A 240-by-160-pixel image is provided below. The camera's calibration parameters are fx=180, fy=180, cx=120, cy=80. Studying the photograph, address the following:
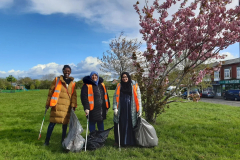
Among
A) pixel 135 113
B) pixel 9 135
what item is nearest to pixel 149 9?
pixel 135 113

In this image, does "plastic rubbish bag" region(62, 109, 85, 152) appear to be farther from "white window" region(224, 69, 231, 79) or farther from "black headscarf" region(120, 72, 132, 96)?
"white window" region(224, 69, 231, 79)

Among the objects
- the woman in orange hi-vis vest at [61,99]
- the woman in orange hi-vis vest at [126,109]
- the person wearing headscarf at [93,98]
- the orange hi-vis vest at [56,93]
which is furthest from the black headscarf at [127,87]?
the orange hi-vis vest at [56,93]

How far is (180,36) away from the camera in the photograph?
265 inches

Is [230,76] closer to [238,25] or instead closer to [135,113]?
[238,25]

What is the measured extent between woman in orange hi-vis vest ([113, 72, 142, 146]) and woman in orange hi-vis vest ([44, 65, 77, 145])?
1210 millimetres

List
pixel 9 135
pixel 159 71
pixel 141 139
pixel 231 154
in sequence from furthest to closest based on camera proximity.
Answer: pixel 159 71
pixel 9 135
pixel 141 139
pixel 231 154

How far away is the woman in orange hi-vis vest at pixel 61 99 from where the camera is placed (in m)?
4.50

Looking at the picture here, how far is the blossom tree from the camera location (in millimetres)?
6285

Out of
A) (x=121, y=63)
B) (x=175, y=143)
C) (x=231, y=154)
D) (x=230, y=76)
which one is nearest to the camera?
(x=231, y=154)

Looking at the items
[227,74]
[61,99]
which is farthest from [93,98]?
[227,74]

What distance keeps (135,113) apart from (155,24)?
362 cm

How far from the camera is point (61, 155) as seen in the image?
4.00 metres

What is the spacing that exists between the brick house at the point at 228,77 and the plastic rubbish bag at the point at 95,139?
3316cm

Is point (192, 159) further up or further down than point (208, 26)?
further down
